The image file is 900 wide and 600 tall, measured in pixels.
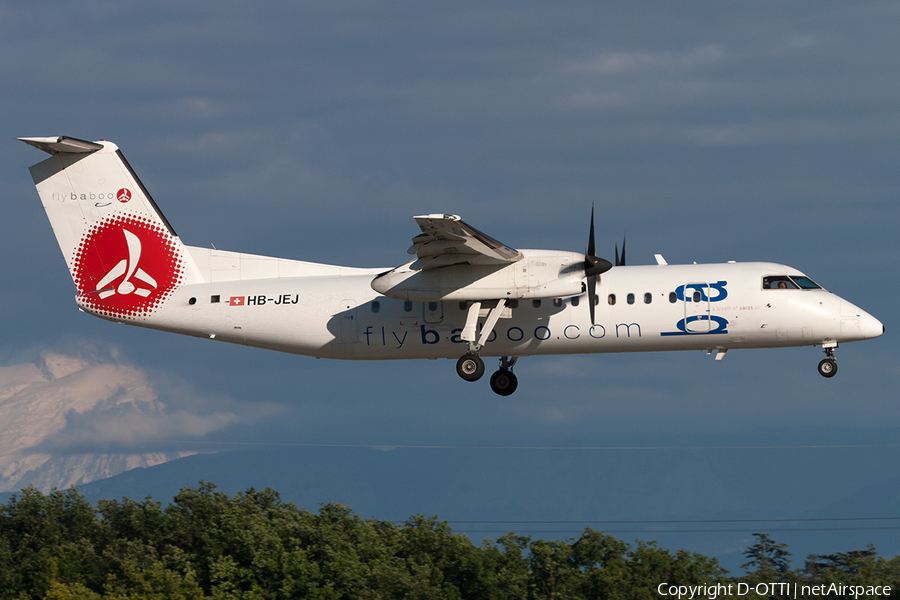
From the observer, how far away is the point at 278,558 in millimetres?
49562

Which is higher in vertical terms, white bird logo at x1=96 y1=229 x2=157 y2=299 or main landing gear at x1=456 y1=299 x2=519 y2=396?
white bird logo at x1=96 y1=229 x2=157 y2=299

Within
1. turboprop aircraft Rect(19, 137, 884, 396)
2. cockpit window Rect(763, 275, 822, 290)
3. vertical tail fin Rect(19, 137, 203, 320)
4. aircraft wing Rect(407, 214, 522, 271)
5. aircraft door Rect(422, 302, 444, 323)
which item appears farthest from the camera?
vertical tail fin Rect(19, 137, 203, 320)

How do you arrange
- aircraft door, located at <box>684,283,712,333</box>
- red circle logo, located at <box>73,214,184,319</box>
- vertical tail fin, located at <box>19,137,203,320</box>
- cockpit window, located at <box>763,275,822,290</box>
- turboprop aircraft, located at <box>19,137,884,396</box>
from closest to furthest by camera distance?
turboprop aircraft, located at <box>19,137,884,396</box>
aircraft door, located at <box>684,283,712,333</box>
cockpit window, located at <box>763,275,822,290</box>
red circle logo, located at <box>73,214,184,319</box>
vertical tail fin, located at <box>19,137,203,320</box>

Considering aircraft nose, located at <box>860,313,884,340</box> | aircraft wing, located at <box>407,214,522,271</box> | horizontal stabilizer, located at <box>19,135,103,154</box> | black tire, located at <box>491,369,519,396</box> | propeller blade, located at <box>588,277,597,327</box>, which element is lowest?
black tire, located at <box>491,369,519,396</box>

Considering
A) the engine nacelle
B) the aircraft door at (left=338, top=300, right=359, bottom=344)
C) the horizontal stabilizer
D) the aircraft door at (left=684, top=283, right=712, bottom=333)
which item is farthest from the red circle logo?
the aircraft door at (left=684, top=283, right=712, bottom=333)

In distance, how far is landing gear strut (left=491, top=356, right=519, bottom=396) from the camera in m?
29.4

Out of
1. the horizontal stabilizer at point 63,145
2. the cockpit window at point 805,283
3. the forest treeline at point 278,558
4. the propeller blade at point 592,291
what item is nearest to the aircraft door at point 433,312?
the propeller blade at point 592,291

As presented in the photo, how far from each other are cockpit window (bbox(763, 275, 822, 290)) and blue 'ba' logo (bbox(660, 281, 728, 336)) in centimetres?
116

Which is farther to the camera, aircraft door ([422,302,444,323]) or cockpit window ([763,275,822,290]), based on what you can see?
aircraft door ([422,302,444,323])

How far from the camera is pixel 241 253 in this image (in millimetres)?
29594

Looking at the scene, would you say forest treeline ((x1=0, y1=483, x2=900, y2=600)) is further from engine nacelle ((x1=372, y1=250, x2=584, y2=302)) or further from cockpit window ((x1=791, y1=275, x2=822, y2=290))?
cockpit window ((x1=791, y1=275, x2=822, y2=290))

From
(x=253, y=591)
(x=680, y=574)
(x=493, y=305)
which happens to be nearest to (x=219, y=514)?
(x=253, y=591)

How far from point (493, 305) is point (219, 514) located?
32.3 meters

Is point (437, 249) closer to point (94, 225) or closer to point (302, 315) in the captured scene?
point (302, 315)
